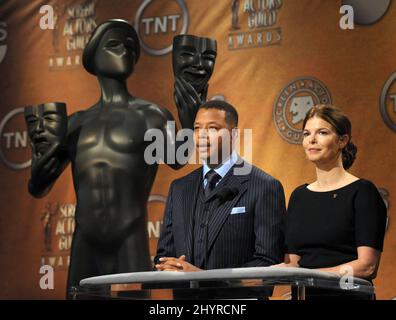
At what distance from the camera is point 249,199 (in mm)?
2338

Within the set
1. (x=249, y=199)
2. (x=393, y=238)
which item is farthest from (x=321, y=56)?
(x=249, y=199)

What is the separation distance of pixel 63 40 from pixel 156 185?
1213 millimetres

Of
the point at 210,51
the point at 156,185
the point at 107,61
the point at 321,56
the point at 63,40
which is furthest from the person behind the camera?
the point at 63,40

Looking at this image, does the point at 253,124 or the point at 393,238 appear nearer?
the point at 393,238

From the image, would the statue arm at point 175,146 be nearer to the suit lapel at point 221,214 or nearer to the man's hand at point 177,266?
the suit lapel at point 221,214

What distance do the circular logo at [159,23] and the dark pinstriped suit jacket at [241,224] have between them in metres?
2.60

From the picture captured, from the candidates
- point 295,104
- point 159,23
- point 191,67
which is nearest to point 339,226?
point 191,67

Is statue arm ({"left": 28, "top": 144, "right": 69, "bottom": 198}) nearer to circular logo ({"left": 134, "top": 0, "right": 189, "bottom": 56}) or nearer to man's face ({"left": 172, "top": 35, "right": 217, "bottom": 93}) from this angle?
man's face ({"left": 172, "top": 35, "right": 217, "bottom": 93})

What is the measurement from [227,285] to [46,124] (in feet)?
6.45

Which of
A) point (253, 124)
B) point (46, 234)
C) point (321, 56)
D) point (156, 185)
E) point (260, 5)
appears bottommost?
point (46, 234)

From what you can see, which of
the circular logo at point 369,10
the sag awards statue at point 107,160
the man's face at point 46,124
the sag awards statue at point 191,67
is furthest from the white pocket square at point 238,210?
the circular logo at point 369,10

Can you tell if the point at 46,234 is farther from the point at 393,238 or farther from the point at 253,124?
the point at 393,238

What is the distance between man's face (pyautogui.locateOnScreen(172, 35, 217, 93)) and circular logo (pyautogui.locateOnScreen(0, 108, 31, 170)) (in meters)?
2.25

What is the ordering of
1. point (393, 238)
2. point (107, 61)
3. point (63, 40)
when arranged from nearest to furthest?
point (107, 61), point (393, 238), point (63, 40)
